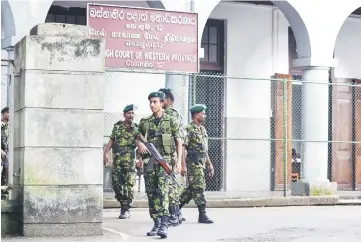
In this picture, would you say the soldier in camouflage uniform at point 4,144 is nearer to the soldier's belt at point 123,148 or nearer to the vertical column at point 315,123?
the soldier's belt at point 123,148

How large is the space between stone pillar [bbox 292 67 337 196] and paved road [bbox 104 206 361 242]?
7.41 feet

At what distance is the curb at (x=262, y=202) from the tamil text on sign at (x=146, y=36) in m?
2.39

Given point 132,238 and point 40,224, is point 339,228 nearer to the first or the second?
point 132,238

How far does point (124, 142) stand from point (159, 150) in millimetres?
2456

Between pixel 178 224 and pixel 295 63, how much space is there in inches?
276

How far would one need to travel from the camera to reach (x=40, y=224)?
10.1m

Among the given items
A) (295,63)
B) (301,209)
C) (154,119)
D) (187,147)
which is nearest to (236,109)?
(295,63)

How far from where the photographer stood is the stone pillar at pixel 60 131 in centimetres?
1016

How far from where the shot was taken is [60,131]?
33.8 ft

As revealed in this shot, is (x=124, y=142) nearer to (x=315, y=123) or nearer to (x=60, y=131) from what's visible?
(x=60, y=131)

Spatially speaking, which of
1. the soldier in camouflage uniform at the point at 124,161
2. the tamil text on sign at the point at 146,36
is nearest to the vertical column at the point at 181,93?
the tamil text on sign at the point at 146,36

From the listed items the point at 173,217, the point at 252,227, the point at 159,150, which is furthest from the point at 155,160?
the point at 252,227

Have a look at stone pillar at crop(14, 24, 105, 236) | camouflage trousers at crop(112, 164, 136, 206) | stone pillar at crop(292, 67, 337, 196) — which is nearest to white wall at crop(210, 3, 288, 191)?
stone pillar at crop(292, 67, 337, 196)

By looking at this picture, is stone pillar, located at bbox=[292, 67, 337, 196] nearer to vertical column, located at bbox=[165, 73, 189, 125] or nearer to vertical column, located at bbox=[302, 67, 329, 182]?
vertical column, located at bbox=[302, 67, 329, 182]
